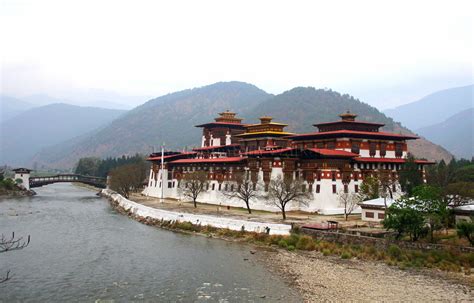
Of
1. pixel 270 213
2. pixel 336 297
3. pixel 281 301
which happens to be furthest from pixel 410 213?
pixel 270 213

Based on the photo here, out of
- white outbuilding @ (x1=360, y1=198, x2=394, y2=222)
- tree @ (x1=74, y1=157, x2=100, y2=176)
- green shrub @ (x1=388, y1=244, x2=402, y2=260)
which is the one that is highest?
tree @ (x1=74, y1=157, x2=100, y2=176)

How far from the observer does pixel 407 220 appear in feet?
145

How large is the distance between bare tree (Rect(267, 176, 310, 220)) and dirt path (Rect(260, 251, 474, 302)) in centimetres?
1948

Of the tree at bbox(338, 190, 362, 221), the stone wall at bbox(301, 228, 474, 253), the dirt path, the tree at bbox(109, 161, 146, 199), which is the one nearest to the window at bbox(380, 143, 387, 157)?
the tree at bbox(338, 190, 362, 221)

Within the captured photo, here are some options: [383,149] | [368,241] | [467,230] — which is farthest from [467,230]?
[383,149]

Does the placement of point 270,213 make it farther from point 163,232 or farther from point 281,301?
point 281,301

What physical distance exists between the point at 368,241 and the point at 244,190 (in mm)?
31314

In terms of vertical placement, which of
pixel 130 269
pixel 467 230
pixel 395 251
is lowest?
pixel 130 269

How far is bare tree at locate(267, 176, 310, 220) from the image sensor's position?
63853mm

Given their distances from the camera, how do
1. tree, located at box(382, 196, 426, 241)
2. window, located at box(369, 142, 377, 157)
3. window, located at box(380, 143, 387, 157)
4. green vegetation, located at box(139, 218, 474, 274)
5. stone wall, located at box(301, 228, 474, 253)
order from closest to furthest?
green vegetation, located at box(139, 218, 474, 274)
stone wall, located at box(301, 228, 474, 253)
tree, located at box(382, 196, 426, 241)
window, located at box(369, 142, 377, 157)
window, located at box(380, 143, 387, 157)

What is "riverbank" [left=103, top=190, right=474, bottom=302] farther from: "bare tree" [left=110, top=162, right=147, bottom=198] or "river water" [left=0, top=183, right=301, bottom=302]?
"bare tree" [left=110, top=162, right=147, bottom=198]

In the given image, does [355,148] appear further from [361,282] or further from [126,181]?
[126,181]

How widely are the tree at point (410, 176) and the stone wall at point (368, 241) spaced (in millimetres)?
24955

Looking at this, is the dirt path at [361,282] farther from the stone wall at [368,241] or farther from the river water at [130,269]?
the stone wall at [368,241]
